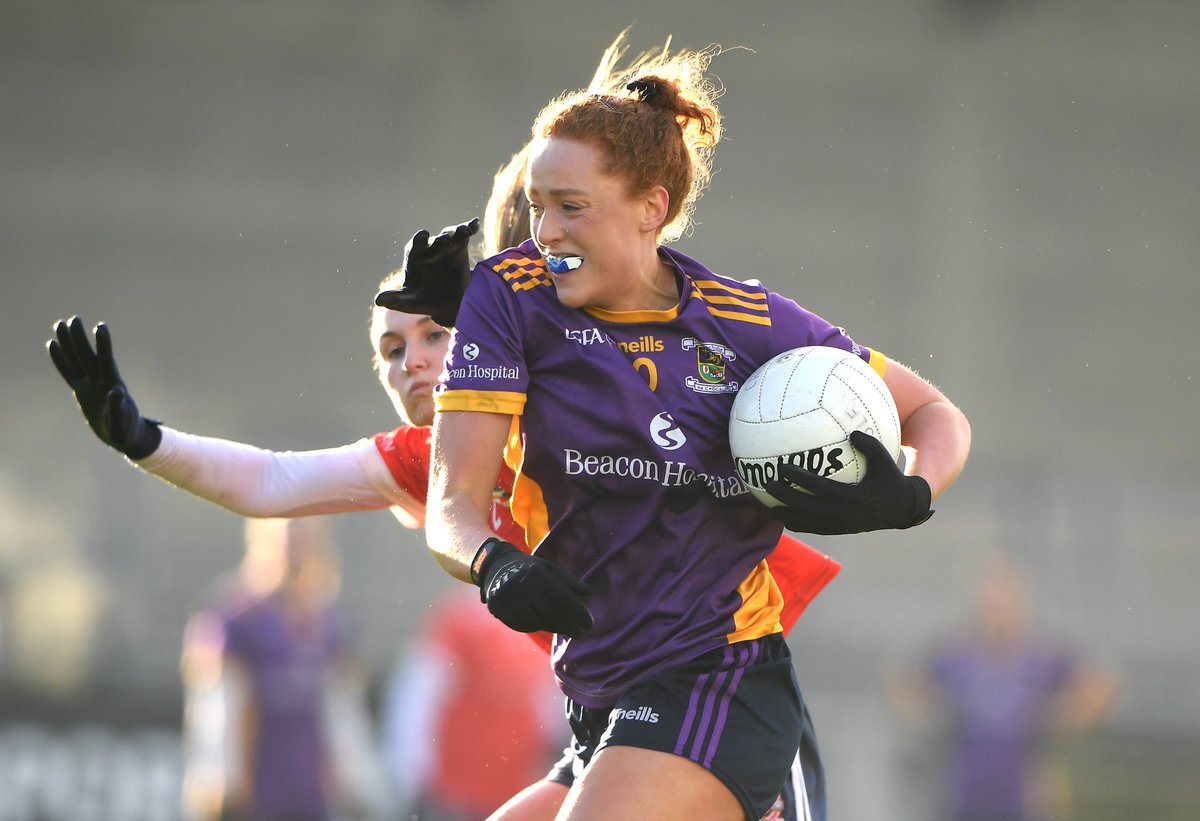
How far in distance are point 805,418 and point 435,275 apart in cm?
104

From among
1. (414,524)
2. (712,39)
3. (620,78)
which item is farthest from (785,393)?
(712,39)

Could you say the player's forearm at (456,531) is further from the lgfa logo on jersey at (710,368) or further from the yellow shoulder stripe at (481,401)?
the lgfa logo on jersey at (710,368)

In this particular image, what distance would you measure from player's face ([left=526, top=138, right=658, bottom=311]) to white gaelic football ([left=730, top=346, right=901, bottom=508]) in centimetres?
40

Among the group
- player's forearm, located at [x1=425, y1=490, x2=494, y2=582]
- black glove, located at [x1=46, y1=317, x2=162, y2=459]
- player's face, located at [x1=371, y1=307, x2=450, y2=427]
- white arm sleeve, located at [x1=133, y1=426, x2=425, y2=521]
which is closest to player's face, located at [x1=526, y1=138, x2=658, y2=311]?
player's forearm, located at [x1=425, y1=490, x2=494, y2=582]

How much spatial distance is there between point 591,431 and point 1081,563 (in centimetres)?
1133

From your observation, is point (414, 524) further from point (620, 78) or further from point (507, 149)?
point (507, 149)

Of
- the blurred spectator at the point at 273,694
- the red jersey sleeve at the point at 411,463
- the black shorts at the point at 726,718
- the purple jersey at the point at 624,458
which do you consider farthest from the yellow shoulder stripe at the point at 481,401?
the blurred spectator at the point at 273,694

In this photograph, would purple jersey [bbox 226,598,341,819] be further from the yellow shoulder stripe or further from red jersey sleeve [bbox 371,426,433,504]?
the yellow shoulder stripe

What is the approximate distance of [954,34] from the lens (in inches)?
814

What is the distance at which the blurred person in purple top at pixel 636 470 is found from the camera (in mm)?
3420

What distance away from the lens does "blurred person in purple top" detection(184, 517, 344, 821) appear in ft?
32.0

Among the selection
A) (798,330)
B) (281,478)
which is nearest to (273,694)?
(281,478)

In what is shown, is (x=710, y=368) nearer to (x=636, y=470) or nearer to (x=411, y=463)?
(x=636, y=470)

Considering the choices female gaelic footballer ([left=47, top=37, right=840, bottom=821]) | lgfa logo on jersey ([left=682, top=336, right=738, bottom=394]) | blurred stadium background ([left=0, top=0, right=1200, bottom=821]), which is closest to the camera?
lgfa logo on jersey ([left=682, top=336, right=738, bottom=394])
